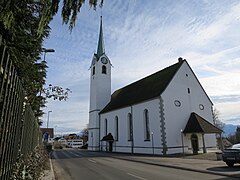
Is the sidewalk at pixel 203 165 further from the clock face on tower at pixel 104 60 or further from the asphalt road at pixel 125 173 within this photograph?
the clock face on tower at pixel 104 60

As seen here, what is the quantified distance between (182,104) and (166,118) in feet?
12.3

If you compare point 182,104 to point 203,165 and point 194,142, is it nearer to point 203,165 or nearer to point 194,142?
point 194,142

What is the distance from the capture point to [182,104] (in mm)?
27531

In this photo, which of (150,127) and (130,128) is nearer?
(150,127)

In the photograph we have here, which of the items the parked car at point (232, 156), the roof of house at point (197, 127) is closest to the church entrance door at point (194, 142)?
the roof of house at point (197, 127)

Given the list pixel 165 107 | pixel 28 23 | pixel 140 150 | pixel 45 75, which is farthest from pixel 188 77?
pixel 28 23

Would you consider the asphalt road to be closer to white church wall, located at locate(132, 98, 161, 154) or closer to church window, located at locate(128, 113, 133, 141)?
white church wall, located at locate(132, 98, 161, 154)

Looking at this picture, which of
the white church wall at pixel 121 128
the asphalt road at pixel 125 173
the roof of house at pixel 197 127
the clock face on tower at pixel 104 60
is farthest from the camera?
the clock face on tower at pixel 104 60

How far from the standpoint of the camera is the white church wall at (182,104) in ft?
83.0

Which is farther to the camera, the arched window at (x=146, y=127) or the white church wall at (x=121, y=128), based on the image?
the white church wall at (x=121, y=128)

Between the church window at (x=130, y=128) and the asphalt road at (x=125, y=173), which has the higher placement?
the church window at (x=130, y=128)

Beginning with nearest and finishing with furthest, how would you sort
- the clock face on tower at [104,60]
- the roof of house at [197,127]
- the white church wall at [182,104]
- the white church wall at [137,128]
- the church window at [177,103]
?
1. the roof of house at [197,127]
2. the white church wall at [182,104]
3. the white church wall at [137,128]
4. the church window at [177,103]
5. the clock face on tower at [104,60]

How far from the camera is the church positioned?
25.2 metres

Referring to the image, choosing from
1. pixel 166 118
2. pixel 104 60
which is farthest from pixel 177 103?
pixel 104 60
